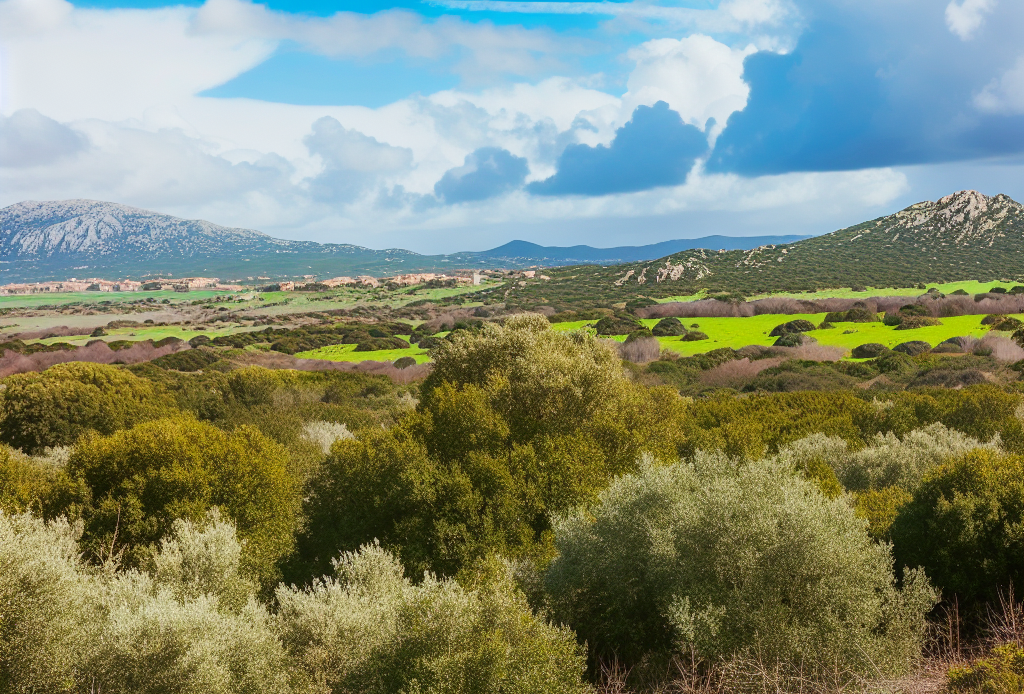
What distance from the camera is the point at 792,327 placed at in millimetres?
81938

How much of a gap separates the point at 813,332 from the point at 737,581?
73596 mm

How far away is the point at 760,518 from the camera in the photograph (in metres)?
12.4

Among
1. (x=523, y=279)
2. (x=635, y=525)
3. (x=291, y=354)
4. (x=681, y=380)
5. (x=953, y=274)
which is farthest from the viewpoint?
(x=523, y=279)

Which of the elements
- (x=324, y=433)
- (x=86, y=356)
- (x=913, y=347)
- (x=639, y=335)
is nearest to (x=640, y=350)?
(x=639, y=335)

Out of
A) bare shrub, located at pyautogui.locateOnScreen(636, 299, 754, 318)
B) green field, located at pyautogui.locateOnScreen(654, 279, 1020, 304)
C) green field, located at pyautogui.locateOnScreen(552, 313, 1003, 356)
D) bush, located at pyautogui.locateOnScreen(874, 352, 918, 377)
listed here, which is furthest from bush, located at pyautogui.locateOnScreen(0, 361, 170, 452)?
green field, located at pyautogui.locateOnScreen(654, 279, 1020, 304)

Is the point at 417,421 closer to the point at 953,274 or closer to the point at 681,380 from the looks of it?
the point at 681,380

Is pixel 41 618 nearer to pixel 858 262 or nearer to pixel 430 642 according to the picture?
pixel 430 642

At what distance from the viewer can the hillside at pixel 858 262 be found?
11950cm

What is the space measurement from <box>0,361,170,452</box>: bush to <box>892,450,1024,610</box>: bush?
35353mm

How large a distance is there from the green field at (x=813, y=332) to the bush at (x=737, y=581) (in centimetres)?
4711

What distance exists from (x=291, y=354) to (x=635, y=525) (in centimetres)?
7287

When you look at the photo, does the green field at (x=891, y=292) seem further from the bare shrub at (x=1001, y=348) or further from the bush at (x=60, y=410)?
the bush at (x=60, y=410)

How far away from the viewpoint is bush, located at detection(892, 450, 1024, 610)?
14.7m

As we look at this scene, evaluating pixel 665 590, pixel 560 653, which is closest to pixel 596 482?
pixel 665 590
